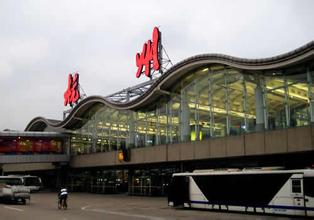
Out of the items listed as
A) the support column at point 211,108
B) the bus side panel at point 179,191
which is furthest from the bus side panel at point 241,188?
the support column at point 211,108

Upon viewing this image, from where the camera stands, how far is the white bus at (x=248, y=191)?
22516 mm

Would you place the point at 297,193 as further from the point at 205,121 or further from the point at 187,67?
the point at 187,67

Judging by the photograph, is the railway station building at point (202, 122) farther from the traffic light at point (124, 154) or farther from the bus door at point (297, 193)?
the bus door at point (297, 193)

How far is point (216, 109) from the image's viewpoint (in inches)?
1583

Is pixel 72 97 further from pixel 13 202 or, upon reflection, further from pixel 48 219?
pixel 48 219

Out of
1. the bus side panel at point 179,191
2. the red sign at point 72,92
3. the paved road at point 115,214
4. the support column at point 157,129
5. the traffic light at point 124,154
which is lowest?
the paved road at point 115,214

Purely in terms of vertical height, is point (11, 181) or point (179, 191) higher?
point (11, 181)

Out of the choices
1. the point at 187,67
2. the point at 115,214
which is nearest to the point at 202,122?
the point at 187,67

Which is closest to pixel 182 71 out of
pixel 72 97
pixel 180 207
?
pixel 180 207

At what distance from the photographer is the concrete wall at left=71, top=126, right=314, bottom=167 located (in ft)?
102

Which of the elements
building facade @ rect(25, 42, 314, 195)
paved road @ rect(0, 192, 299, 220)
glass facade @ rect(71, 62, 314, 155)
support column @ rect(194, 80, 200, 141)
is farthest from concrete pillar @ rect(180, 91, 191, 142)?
paved road @ rect(0, 192, 299, 220)

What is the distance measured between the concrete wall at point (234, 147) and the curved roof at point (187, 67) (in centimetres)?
516

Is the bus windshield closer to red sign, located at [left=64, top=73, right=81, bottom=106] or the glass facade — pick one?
the glass facade

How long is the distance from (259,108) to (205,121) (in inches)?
268
